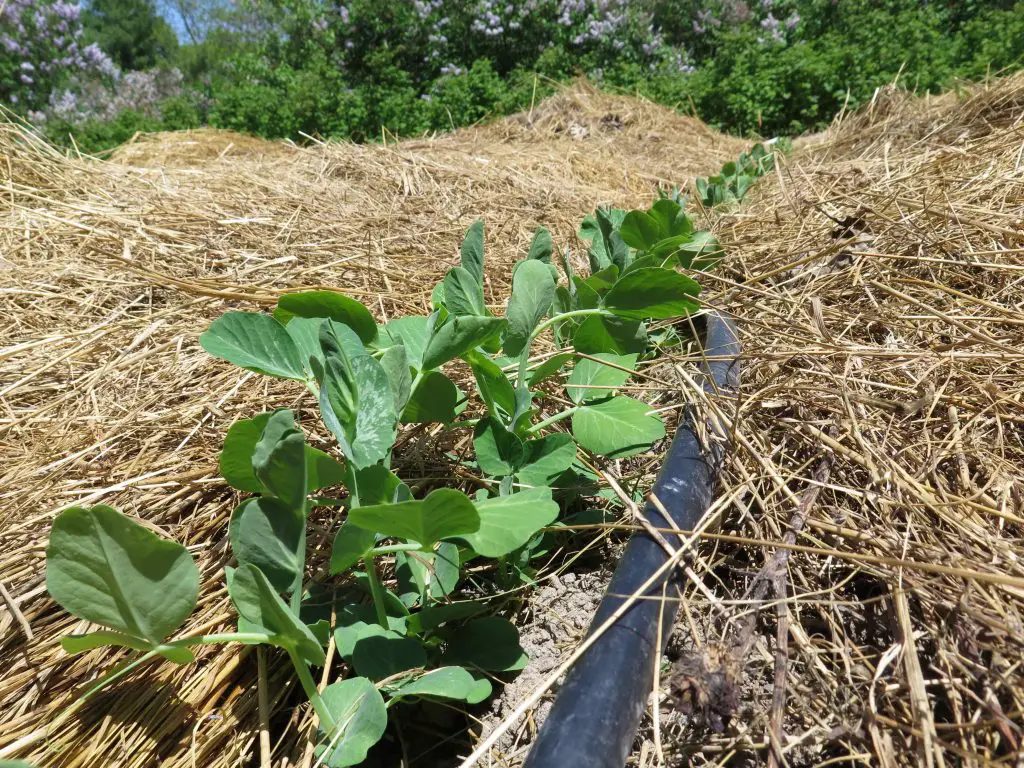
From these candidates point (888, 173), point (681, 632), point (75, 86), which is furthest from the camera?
point (75, 86)

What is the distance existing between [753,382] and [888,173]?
1021 mm

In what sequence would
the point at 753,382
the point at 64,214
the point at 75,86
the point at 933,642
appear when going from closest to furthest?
1. the point at 933,642
2. the point at 753,382
3. the point at 64,214
4. the point at 75,86

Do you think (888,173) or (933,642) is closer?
(933,642)

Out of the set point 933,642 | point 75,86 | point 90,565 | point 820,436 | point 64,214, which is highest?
point 75,86

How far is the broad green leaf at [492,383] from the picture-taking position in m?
0.77

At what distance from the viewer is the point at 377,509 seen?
53cm

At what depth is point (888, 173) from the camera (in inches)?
64.7

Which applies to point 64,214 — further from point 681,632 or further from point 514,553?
point 681,632

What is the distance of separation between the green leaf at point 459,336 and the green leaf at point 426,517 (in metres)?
0.21

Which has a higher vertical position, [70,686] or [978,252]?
[70,686]

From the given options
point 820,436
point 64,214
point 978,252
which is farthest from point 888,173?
point 64,214

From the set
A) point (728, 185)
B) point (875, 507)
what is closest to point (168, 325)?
point (875, 507)

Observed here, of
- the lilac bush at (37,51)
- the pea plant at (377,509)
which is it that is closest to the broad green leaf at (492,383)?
the pea plant at (377,509)

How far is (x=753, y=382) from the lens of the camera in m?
1.01
